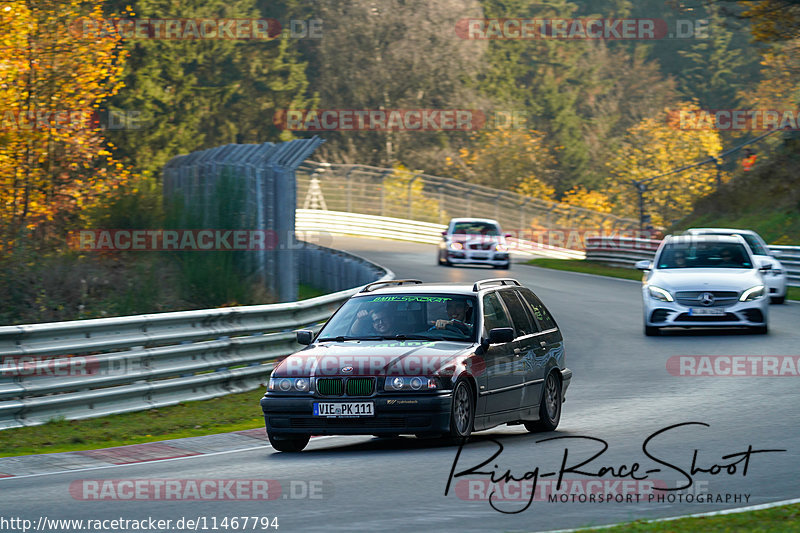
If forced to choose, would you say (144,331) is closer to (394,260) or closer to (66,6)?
(66,6)

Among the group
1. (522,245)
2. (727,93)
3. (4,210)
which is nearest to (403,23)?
(522,245)

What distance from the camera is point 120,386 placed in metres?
13.1

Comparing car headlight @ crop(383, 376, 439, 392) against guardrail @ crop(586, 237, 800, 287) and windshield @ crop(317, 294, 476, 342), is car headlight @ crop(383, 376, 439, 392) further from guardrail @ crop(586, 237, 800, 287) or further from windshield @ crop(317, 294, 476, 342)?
guardrail @ crop(586, 237, 800, 287)

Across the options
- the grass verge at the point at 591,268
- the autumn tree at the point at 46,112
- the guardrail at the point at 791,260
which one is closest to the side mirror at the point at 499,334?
the autumn tree at the point at 46,112

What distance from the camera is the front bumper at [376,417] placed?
10211 millimetres

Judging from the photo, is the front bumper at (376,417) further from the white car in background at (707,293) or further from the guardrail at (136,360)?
the white car in background at (707,293)

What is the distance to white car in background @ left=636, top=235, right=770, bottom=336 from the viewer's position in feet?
64.3

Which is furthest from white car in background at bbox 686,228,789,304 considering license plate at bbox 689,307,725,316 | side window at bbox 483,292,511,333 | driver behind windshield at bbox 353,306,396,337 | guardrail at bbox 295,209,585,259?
guardrail at bbox 295,209,585,259

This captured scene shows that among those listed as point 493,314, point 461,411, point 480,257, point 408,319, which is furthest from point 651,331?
point 480,257

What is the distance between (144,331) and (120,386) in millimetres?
648

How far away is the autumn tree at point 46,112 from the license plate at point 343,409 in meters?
13.5

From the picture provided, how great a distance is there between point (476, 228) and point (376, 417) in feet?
94.3

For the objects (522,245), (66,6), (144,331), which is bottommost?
(522,245)

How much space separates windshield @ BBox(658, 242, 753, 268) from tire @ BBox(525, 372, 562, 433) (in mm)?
8992
